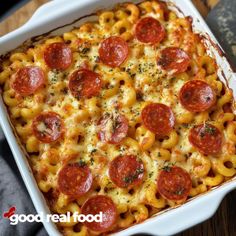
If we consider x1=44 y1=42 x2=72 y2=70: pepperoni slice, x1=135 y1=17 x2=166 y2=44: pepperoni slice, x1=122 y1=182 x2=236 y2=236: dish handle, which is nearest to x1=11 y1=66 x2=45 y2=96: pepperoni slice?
x1=44 y1=42 x2=72 y2=70: pepperoni slice

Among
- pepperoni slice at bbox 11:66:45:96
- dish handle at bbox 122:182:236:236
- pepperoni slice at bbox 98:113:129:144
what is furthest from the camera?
pepperoni slice at bbox 11:66:45:96

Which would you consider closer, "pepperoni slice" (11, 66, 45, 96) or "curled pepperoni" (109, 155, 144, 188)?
"curled pepperoni" (109, 155, 144, 188)

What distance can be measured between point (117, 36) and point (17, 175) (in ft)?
2.92

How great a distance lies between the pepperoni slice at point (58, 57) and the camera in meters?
2.70

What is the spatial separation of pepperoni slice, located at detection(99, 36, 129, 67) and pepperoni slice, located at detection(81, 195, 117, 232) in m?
0.72

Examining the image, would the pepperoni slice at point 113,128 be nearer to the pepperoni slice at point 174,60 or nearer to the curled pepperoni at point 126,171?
the curled pepperoni at point 126,171

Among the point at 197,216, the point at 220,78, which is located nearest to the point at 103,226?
the point at 197,216

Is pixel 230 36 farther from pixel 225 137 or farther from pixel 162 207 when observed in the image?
pixel 162 207

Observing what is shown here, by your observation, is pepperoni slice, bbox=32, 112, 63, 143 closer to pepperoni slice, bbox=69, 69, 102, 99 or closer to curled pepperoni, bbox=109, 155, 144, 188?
pepperoni slice, bbox=69, 69, 102, 99

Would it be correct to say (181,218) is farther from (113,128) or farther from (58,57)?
(58,57)

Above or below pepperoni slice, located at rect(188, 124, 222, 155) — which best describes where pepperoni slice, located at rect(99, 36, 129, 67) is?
above

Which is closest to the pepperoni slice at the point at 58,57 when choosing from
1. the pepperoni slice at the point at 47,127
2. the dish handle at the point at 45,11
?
the dish handle at the point at 45,11

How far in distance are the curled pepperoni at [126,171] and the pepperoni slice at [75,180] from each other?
4.5 inches

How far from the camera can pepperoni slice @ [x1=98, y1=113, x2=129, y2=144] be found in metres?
2.49
